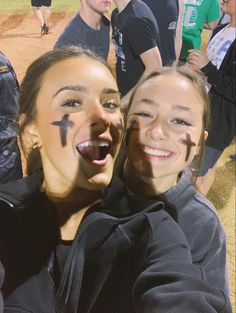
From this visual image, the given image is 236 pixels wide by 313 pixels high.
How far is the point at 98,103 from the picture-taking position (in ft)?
2.11

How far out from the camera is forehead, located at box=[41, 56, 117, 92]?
0.64 m

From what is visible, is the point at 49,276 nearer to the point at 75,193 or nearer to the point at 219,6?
the point at 75,193

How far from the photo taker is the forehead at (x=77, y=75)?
0.64 metres

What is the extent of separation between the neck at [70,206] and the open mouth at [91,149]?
74 millimetres

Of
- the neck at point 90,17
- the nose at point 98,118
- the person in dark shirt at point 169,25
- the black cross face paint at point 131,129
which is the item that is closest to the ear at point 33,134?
the nose at point 98,118

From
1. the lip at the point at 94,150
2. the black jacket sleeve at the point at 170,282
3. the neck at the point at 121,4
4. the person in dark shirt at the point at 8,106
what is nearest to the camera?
the black jacket sleeve at the point at 170,282

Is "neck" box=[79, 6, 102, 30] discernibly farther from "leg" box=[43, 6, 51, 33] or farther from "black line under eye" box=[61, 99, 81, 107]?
"black line under eye" box=[61, 99, 81, 107]

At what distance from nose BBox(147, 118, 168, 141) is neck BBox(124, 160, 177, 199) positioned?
3.6 inches

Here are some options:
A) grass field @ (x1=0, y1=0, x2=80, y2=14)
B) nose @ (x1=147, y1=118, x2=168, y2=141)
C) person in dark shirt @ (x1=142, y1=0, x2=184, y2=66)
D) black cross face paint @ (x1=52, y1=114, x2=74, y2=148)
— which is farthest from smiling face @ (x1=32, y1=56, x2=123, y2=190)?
person in dark shirt @ (x1=142, y1=0, x2=184, y2=66)

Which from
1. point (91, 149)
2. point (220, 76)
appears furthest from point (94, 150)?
point (220, 76)

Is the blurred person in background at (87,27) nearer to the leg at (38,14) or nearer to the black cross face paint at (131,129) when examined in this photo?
the leg at (38,14)

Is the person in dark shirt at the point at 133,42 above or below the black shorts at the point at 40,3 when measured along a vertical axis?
below

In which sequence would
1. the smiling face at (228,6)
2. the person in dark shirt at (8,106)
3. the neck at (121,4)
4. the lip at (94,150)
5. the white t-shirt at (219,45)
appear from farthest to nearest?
the white t-shirt at (219,45) → the smiling face at (228,6) → the neck at (121,4) → the person in dark shirt at (8,106) → the lip at (94,150)

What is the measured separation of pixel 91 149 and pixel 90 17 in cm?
40
